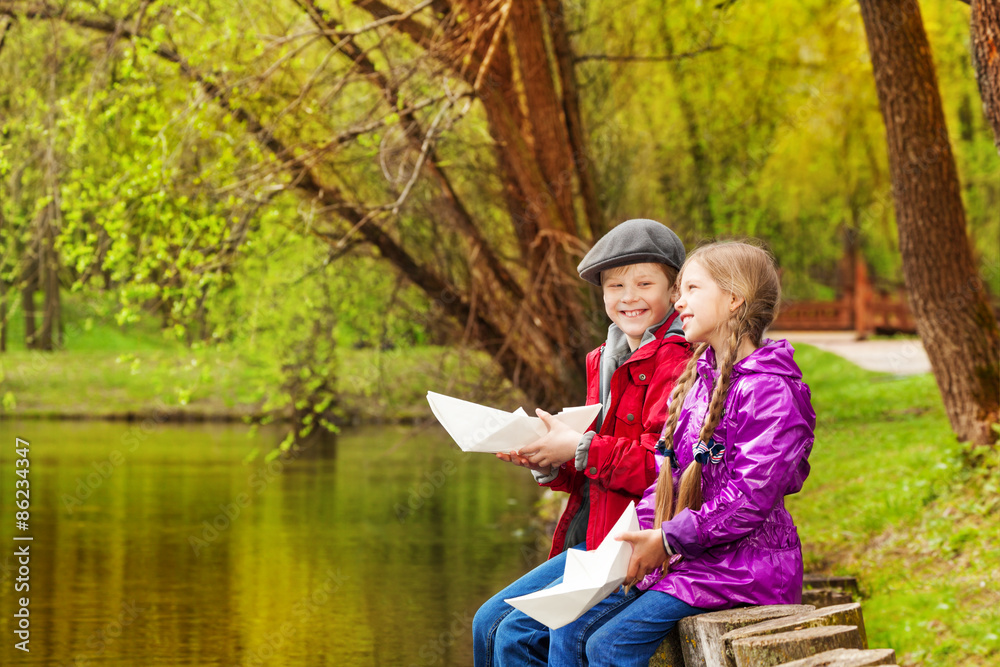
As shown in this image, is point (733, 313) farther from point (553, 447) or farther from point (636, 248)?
point (553, 447)

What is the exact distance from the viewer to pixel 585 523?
3.65 m

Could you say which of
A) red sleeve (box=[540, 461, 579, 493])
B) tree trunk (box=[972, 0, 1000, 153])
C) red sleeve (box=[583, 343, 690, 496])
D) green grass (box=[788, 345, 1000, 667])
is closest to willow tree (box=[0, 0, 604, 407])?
green grass (box=[788, 345, 1000, 667])

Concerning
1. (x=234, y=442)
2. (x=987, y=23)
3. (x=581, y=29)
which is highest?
(x=581, y=29)

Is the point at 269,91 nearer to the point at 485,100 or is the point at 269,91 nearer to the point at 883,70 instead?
the point at 485,100

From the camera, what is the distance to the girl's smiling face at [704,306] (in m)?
3.13

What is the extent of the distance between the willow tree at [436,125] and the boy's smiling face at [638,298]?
4318 millimetres

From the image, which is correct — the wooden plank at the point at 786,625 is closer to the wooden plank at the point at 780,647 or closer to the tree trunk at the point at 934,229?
the wooden plank at the point at 780,647

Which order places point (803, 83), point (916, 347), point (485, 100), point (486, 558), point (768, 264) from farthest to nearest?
point (916, 347)
point (803, 83)
point (486, 558)
point (485, 100)
point (768, 264)

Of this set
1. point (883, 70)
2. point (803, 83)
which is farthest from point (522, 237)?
point (803, 83)

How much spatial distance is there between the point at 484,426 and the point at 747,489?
787mm

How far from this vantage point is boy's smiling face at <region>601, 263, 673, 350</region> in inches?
140

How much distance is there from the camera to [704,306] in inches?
124

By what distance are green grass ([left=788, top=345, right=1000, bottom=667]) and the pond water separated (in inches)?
98.6

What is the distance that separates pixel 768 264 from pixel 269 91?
740 centimetres
